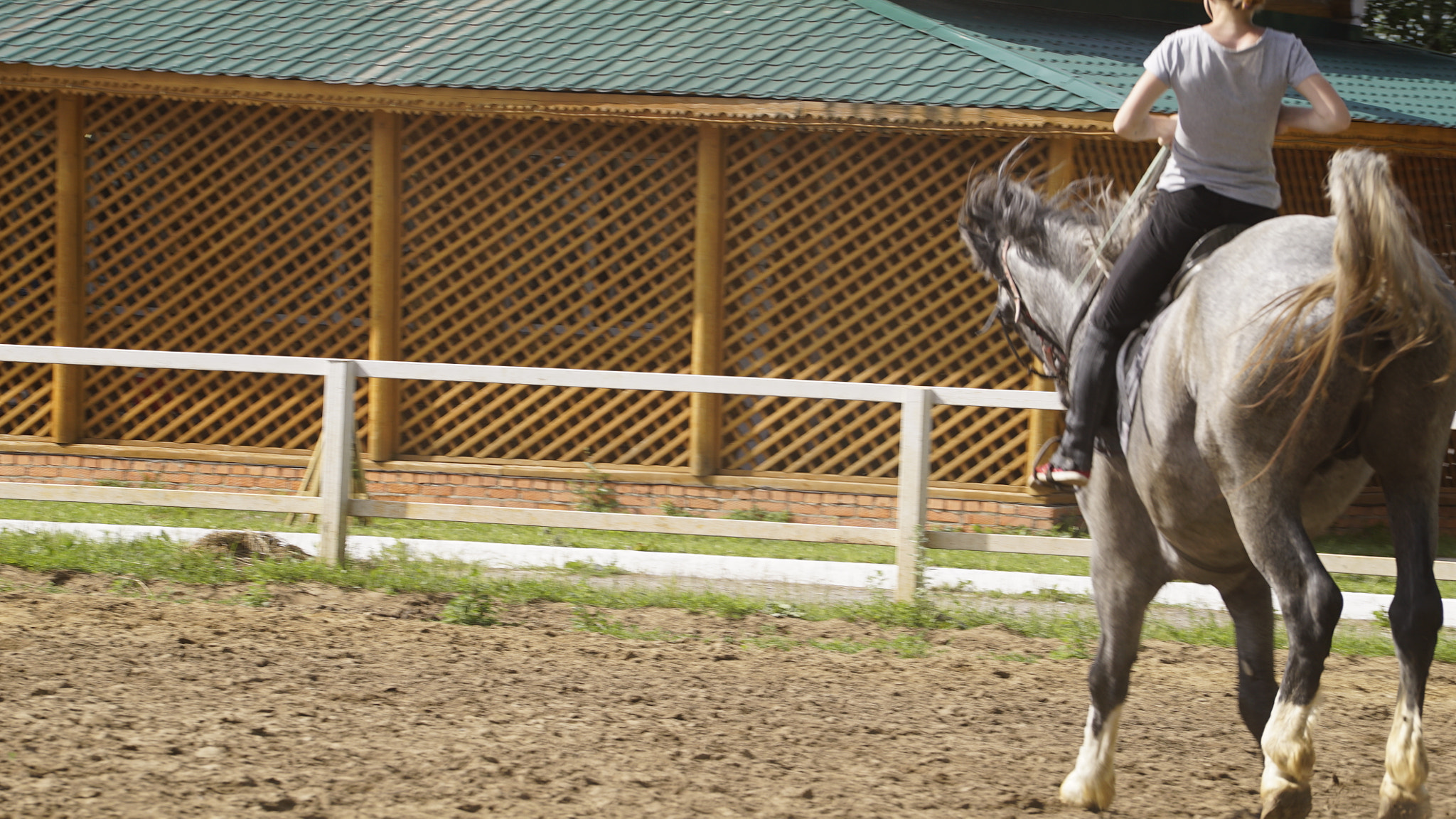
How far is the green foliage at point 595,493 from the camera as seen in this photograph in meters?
9.39

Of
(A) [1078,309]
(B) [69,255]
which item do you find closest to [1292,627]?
(A) [1078,309]

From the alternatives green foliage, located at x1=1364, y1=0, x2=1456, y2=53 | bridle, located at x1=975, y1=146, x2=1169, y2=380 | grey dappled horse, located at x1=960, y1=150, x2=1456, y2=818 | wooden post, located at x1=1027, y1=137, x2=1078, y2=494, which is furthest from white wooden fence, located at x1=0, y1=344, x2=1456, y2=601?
green foliage, located at x1=1364, y1=0, x2=1456, y2=53

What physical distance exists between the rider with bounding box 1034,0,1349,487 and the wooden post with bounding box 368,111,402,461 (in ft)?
22.8

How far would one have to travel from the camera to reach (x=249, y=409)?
9750mm

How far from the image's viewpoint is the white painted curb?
21.5ft

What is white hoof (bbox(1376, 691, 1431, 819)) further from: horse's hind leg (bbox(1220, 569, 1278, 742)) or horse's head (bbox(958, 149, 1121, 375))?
horse's head (bbox(958, 149, 1121, 375))

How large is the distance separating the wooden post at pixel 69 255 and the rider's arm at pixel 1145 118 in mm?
8623

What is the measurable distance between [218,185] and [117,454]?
7.35 feet

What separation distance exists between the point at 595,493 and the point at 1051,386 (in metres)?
3.44

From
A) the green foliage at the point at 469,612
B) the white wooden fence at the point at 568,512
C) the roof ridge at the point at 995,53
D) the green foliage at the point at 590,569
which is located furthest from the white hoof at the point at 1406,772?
the roof ridge at the point at 995,53

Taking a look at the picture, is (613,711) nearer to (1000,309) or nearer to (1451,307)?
(1000,309)

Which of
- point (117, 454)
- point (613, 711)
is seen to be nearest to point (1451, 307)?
point (613, 711)

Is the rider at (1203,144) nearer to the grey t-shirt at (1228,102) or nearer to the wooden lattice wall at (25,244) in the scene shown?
the grey t-shirt at (1228,102)

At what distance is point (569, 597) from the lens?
21.2 feet
